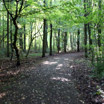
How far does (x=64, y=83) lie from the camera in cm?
689

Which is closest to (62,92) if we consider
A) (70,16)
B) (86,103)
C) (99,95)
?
(86,103)

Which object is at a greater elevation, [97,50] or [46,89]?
[97,50]

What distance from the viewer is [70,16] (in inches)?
347

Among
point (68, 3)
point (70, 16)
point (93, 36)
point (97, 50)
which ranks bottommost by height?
point (97, 50)

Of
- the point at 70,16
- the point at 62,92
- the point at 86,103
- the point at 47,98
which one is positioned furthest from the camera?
Answer: the point at 70,16

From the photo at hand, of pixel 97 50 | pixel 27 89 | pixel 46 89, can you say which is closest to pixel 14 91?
pixel 27 89

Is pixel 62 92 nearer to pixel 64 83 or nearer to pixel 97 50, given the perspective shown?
pixel 64 83

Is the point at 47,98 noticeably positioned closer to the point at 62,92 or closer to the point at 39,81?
the point at 62,92

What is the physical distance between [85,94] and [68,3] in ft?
20.3

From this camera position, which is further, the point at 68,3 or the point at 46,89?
the point at 68,3

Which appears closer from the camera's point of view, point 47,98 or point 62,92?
point 47,98

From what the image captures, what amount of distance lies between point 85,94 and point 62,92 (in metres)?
1.17

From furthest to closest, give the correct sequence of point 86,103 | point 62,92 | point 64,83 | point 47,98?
point 64,83 < point 62,92 < point 47,98 < point 86,103

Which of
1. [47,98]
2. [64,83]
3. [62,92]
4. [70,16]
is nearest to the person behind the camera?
[47,98]
